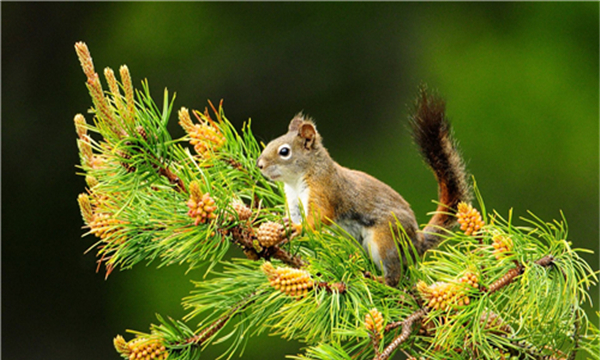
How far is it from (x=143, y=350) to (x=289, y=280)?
19cm

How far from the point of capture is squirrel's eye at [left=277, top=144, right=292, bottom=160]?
3.56ft

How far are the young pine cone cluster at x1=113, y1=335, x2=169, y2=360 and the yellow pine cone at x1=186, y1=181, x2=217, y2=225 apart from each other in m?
0.16

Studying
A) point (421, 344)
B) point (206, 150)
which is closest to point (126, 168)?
point (206, 150)

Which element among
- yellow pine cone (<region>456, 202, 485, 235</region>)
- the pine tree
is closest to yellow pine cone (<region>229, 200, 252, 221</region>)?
the pine tree

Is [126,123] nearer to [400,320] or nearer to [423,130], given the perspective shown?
[400,320]

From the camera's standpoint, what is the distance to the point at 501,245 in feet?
2.28

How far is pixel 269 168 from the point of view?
1.03 meters

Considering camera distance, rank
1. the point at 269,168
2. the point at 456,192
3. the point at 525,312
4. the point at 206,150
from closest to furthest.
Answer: the point at 525,312 < the point at 206,150 < the point at 269,168 < the point at 456,192

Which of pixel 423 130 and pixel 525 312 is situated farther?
pixel 423 130

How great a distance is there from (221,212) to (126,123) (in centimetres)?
14

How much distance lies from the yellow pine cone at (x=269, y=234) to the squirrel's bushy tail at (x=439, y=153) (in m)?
0.34

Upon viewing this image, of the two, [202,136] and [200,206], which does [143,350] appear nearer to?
[200,206]

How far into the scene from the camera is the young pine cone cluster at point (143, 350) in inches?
27.8

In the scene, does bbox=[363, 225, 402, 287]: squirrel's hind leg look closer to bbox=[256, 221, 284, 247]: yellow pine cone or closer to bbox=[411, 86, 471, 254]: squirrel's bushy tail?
bbox=[411, 86, 471, 254]: squirrel's bushy tail
